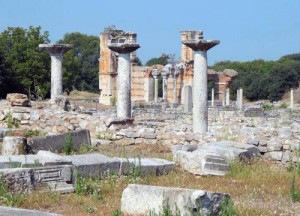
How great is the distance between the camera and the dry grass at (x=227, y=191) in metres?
8.46

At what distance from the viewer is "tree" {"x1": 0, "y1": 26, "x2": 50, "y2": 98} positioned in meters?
44.5

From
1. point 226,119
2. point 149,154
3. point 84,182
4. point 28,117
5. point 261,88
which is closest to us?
point 84,182

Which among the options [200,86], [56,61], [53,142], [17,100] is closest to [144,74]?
[56,61]

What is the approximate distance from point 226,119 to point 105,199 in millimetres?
18718

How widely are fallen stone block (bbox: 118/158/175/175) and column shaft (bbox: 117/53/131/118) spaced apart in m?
8.10

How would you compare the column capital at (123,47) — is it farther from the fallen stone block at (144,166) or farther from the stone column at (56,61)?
the fallen stone block at (144,166)

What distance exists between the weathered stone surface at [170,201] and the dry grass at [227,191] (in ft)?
1.10

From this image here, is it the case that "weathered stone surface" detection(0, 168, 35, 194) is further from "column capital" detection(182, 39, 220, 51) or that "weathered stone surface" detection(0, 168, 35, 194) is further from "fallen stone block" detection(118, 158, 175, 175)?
"column capital" detection(182, 39, 220, 51)

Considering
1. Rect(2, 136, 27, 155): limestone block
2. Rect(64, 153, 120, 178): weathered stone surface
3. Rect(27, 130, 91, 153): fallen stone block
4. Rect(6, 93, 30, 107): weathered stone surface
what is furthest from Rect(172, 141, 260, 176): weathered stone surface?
Rect(6, 93, 30, 107): weathered stone surface

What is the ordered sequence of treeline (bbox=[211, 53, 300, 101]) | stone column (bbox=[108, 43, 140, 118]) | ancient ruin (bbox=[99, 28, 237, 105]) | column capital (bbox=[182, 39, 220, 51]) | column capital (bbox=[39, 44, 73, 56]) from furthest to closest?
treeline (bbox=[211, 53, 300, 101]) < ancient ruin (bbox=[99, 28, 237, 105]) < column capital (bbox=[39, 44, 73, 56]) < stone column (bbox=[108, 43, 140, 118]) < column capital (bbox=[182, 39, 220, 51])

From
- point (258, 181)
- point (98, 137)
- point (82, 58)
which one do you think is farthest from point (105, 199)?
point (82, 58)

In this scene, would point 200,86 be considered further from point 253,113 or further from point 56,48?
point 253,113

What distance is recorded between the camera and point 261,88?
6181 centimetres

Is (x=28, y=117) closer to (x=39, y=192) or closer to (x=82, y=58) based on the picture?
(x=39, y=192)
